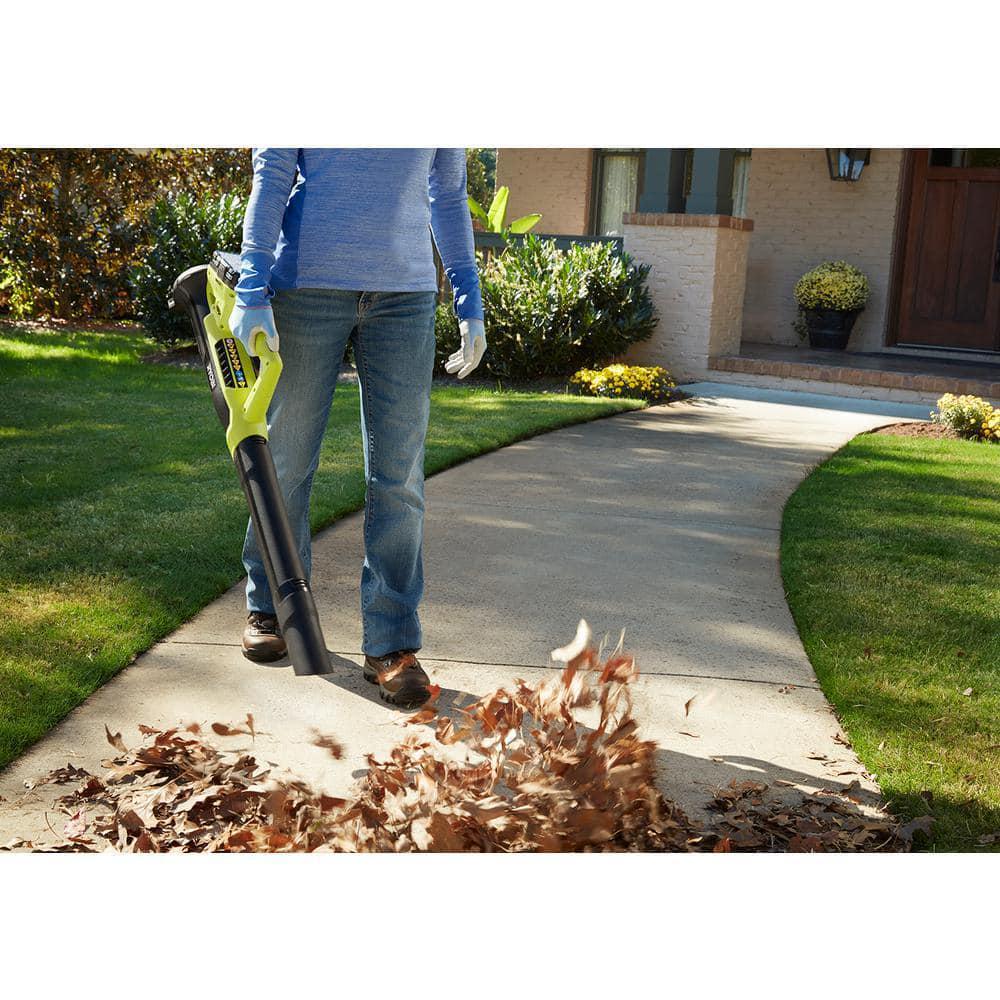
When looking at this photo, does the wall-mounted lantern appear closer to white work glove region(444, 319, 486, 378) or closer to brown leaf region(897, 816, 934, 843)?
white work glove region(444, 319, 486, 378)

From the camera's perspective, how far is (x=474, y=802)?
229 cm

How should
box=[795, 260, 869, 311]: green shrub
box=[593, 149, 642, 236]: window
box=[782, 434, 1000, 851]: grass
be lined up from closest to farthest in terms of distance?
box=[782, 434, 1000, 851]: grass, box=[795, 260, 869, 311]: green shrub, box=[593, 149, 642, 236]: window

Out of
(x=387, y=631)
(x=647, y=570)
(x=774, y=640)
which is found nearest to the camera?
(x=387, y=631)

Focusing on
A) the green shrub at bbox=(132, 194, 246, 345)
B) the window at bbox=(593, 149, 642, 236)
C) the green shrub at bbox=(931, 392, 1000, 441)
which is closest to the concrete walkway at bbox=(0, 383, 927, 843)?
the green shrub at bbox=(931, 392, 1000, 441)

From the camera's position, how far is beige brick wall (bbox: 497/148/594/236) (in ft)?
49.3

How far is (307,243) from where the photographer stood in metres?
2.97

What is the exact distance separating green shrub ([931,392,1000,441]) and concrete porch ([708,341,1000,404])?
142 centimetres

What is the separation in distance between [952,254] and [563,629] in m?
9.89

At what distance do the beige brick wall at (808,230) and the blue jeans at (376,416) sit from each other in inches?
398

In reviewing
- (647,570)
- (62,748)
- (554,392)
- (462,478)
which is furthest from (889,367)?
(62,748)

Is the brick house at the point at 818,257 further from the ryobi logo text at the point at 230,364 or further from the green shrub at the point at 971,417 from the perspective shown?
the ryobi logo text at the point at 230,364

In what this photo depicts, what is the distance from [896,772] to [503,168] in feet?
44.0

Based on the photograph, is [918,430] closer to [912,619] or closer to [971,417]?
[971,417]
